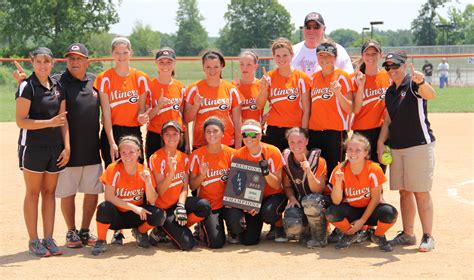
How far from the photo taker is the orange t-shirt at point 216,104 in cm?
659

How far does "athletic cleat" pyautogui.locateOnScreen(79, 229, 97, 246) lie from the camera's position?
6384mm

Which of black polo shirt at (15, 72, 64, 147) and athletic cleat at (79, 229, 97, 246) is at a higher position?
black polo shirt at (15, 72, 64, 147)

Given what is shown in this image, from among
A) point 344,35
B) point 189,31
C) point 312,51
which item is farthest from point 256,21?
point 312,51

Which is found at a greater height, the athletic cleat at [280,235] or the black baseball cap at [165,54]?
the black baseball cap at [165,54]

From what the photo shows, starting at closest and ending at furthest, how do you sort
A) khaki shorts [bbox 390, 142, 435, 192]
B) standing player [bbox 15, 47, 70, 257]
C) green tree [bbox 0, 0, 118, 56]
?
standing player [bbox 15, 47, 70, 257] < khaki shorts [bbox 390, 142, 435, 192] < green tree [bbox 0, 0, 118, 56]

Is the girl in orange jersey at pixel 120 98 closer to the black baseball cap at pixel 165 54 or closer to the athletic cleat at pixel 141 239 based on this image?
the black baseball cap at pixel 165 54

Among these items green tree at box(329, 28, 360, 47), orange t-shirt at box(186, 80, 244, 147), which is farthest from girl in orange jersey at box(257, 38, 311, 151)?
green tree at box(329, 28, 360, 47)

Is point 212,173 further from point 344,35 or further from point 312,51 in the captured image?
point 344,35

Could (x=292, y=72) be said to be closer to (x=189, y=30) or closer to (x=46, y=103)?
(x=46, y=103)

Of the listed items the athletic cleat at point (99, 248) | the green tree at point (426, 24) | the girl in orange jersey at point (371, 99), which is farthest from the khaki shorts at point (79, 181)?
the green tree at point (426, 24)

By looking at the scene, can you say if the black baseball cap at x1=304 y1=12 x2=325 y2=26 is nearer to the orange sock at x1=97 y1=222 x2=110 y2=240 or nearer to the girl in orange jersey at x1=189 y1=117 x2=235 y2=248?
the girl in orange jersey at x1=189 y1=117 x2=235 y2=248

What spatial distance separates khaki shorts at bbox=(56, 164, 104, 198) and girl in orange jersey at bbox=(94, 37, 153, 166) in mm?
249

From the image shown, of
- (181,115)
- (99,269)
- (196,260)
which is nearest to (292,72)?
(181,115)

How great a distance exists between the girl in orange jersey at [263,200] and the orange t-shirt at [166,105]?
78 cm
